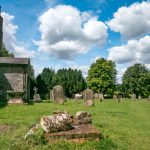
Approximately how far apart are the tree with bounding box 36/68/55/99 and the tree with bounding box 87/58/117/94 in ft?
31.3

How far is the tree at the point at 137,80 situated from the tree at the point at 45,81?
22.0m

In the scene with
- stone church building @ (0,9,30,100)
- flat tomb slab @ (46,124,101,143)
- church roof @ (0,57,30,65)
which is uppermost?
church roof @ (0,57,30,65)

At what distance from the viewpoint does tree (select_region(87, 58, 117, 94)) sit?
246ft

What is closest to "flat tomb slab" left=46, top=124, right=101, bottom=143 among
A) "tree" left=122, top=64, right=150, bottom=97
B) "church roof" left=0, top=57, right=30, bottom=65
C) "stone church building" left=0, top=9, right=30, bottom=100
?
"stone church building" left=0, top=9, right=30, bottom=100

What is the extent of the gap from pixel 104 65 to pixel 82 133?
70330mm

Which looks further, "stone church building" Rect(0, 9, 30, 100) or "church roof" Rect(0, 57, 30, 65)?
"church roof" Rect(0, 57, 30, 65)

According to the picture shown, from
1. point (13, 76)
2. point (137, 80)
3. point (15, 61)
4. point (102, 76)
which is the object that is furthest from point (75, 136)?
point (137, 80)

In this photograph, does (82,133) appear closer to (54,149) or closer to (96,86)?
(54,149)

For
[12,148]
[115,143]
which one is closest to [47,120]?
[12,148]

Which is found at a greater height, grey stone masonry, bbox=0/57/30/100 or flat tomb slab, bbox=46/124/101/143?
→ grey stone masonry, bbox=0/57/30/100

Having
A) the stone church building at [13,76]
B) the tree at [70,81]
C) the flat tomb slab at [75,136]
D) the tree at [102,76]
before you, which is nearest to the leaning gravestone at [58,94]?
the stone church building at [13,76]

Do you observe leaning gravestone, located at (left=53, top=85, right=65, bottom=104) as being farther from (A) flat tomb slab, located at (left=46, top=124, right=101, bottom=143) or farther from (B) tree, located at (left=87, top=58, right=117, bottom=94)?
(B) tree, located at (left=87, top=58, right=117, bottom=94)

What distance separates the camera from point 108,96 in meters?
76.8

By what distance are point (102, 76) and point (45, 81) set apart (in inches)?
564
